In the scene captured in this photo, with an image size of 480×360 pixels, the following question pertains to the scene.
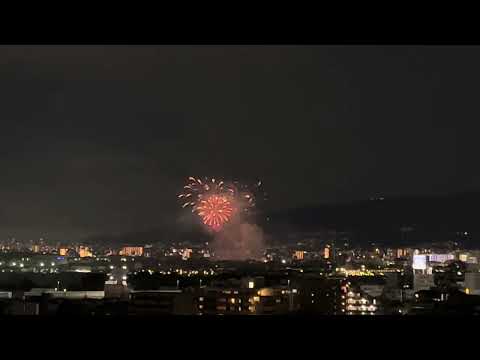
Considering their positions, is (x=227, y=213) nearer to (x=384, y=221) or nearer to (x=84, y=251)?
(x=384, y=221)

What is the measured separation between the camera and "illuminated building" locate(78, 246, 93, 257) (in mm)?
4507

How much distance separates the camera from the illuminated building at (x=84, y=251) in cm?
451

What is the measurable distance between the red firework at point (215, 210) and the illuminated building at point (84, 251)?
3.20 metres

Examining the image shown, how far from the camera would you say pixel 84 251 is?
4559mm

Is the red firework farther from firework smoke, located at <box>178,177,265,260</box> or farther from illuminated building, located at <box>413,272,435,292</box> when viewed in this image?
illuminated building, located at <box>413,272,435,292</box>

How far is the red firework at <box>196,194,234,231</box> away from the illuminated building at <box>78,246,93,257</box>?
320 cm

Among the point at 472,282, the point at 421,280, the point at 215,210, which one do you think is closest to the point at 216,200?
the point at 215,210

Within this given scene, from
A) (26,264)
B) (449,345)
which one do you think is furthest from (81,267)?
(449,345)

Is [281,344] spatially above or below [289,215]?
below

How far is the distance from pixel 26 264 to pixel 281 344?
3.53 metres

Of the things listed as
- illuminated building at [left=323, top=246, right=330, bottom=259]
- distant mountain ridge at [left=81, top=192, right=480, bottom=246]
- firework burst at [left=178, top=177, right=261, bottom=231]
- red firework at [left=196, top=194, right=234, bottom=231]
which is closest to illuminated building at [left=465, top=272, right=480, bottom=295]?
distant mountain ridge at [left=81, top=192, right=480, bottom=246]

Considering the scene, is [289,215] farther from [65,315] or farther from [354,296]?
[65,315]

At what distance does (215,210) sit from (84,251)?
3494 mm

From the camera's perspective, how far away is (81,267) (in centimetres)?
450
